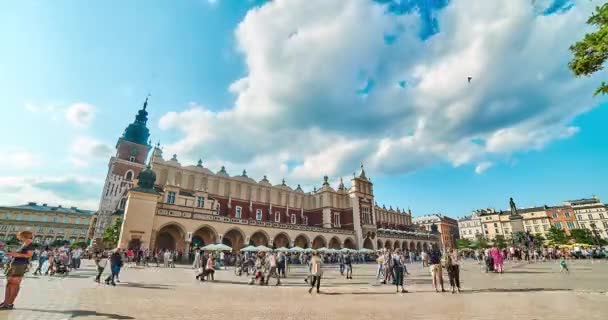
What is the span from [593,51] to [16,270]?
645 inches

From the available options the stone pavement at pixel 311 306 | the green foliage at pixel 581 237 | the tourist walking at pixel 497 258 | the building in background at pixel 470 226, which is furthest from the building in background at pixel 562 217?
the stone pavement at pixel 311 306

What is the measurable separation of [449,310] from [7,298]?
995 centimetres

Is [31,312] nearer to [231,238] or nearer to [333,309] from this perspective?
[333,309]

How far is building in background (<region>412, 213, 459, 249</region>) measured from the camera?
88625mm

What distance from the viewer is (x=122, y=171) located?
51.7 metres

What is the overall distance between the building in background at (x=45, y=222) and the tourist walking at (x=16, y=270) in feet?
254

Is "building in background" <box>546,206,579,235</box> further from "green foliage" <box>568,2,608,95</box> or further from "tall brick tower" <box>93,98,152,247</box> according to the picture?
"tall brick tower" <box>93,98,152,247</box>

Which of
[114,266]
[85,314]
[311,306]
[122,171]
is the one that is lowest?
[311,306]

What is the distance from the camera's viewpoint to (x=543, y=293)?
8.99 m

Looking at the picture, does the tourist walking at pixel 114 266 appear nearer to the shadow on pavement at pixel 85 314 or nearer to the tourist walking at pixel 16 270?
the tourist walking at pixel 16 270

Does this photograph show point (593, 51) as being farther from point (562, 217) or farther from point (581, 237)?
point (562, 217)

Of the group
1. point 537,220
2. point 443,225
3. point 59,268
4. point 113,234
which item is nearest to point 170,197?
point 113,234

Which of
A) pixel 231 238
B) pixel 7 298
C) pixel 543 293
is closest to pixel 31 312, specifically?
pixel 7 298

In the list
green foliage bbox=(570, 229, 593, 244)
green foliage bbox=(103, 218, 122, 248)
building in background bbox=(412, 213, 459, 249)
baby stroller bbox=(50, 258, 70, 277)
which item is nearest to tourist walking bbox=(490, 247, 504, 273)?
baby stroller bbox=(50, 258, 70, 277)
